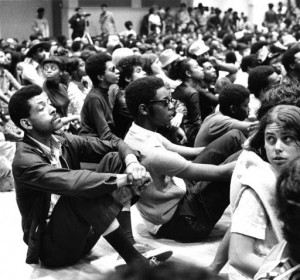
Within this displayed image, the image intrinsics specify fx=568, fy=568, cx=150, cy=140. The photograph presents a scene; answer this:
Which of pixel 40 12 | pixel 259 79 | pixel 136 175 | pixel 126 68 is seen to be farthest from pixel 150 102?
pixel 40 12

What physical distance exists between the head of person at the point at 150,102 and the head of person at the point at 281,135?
4.07 feet

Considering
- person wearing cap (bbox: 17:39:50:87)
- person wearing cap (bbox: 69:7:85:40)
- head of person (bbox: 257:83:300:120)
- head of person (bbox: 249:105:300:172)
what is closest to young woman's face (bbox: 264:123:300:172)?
head of person (bbox: 249:105:300:172)

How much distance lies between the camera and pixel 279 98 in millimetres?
2633

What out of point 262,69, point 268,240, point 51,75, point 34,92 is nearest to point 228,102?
point 262,69

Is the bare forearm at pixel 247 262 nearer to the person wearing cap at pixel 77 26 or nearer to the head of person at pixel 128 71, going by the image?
the head of person at pixel 128 71

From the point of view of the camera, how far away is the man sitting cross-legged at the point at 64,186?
101 inches

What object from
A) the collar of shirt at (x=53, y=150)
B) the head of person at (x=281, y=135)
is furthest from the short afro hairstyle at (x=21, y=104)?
the head of person at (x=281, y=135)

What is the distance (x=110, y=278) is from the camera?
2.22ft

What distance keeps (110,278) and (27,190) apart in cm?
217

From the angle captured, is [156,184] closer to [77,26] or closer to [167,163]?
[167,163]

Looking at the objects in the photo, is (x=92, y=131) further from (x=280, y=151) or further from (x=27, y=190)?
(x=280, y=151)

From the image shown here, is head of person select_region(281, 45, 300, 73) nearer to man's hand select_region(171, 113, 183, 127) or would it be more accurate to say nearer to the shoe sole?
man's hand select_region(171, 113, 183, 127)

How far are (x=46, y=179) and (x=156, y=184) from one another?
26.7 inches

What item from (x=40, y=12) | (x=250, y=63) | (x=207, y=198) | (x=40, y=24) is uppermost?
(x=250, y=63)
